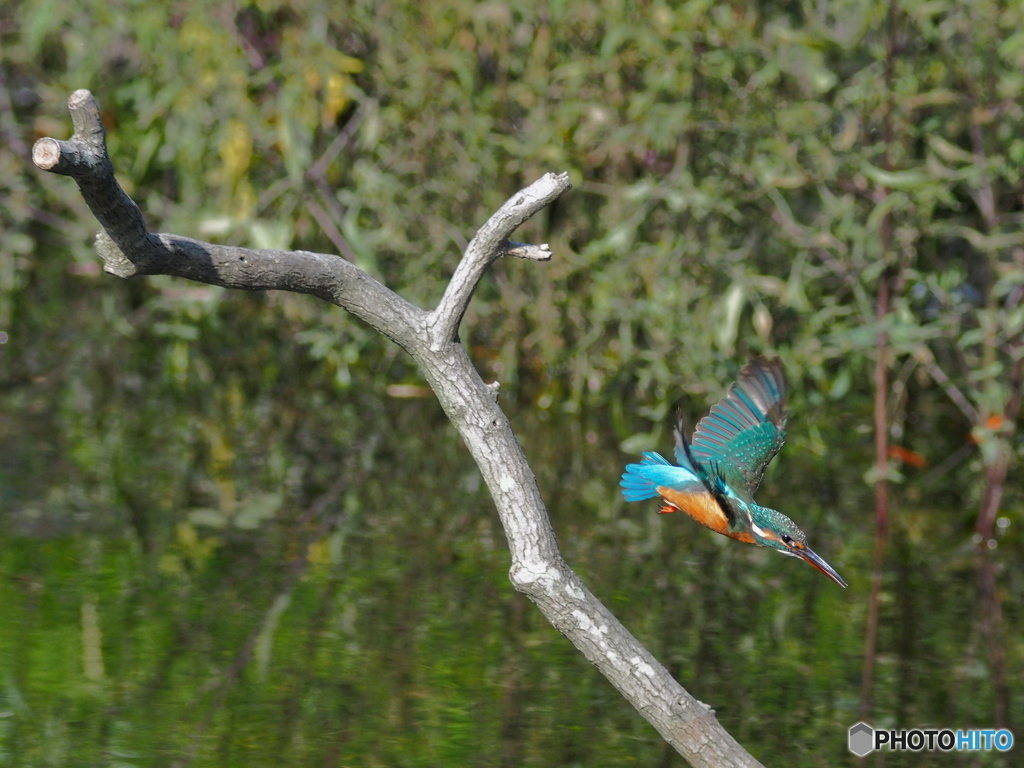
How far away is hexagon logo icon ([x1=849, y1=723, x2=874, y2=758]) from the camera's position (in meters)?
3.27

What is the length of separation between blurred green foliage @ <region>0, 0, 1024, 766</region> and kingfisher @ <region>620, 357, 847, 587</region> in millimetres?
1220

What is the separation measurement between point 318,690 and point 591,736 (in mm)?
683

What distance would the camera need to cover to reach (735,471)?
2.13 m

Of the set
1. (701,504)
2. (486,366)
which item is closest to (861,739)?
(701,504)

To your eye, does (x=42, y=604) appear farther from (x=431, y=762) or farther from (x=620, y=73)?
(x=620, y=73)

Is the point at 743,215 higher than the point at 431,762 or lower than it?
higher

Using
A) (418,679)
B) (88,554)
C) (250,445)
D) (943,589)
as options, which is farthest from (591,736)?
(250,445)

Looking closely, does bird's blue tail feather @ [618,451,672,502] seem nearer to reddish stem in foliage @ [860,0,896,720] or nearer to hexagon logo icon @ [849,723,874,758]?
hexagon logo icon @ [849,723,874,758]

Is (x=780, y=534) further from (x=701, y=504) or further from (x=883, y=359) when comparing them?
(x=883, y=359)

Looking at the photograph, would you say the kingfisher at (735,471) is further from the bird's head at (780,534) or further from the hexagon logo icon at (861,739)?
the hexagon logo icon at (861,739)

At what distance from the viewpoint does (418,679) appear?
11.5ft

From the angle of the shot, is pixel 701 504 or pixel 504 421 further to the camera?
pixel 504 421

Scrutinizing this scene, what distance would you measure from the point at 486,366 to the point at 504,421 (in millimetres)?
4029

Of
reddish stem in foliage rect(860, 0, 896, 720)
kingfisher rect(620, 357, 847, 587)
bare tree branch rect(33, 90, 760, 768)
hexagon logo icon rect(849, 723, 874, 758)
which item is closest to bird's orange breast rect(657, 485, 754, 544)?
kingfisher rect(620, 357, 847, 587)
